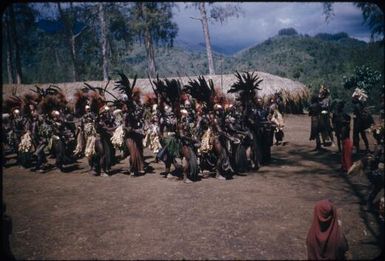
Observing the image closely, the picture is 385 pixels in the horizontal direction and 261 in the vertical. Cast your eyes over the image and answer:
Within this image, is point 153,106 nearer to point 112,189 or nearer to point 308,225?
point 112,189

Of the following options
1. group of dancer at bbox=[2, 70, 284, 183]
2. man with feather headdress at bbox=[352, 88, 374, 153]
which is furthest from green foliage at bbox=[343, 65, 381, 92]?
group of dancer at bbox=[2, 70, 284, 183]

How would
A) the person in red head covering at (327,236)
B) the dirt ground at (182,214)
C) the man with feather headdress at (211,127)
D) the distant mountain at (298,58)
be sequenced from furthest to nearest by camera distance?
1. the distant mountain at (298,58)
2. the man with feather headdress at (211,127)
3. the dirt ground at (182,214)
4. the person in red head covering at (327,236)

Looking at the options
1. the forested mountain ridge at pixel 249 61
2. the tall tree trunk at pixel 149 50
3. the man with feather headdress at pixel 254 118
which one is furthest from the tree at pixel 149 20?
the man with feather headdress at pixel 254 118

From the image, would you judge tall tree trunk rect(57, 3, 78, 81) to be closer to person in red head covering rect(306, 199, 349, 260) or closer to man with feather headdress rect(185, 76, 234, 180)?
man with feather headdress rect(185, 76, 234, 180)

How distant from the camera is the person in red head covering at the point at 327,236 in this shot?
16.3 ft

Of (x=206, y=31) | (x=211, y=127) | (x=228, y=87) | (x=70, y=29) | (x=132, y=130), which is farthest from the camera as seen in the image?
(x=70, y=29)

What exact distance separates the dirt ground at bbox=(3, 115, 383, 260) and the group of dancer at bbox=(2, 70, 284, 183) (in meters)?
0.60

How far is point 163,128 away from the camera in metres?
11.7

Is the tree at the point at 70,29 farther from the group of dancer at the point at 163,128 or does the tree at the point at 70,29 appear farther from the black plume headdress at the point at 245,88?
the black plume headdress at the point at 245,88

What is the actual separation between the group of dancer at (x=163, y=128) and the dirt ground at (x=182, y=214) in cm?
60

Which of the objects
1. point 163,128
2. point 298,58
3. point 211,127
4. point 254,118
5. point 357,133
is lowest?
point 357,133

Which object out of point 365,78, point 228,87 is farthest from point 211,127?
point 365,78

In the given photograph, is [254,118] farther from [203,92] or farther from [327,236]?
[327,236]

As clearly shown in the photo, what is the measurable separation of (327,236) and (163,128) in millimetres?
7426
